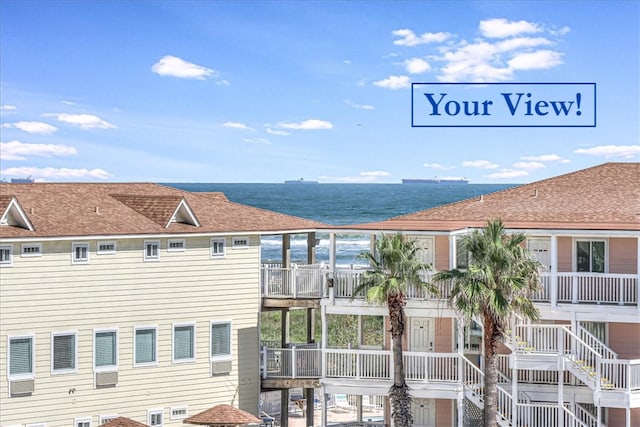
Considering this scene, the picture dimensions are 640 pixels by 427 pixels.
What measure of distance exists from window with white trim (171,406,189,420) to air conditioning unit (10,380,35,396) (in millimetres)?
4233

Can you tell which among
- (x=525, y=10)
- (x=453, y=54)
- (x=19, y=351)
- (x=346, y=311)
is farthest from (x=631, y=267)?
(x=453, y=54)

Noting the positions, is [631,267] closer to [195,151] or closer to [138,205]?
[138,205]

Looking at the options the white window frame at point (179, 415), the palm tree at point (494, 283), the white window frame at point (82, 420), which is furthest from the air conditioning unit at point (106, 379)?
the palm tree at point (494, 283)

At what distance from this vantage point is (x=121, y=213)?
29.4 meters

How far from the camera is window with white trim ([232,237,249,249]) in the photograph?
29922 millimetres

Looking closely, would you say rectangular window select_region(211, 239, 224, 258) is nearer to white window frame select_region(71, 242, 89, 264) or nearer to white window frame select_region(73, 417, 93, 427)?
white window frame select_region(71, 242, 89, 264)

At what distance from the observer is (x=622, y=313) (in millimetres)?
27688

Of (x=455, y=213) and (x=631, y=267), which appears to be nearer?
(x=631, y=267)

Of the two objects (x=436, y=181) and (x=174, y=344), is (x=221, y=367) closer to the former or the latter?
(x=174, y=344)

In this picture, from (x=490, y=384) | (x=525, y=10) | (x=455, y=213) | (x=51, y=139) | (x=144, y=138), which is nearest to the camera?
(x=490, y=384)

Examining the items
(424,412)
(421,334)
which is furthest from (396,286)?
(424,412)

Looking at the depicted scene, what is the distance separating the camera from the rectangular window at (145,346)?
1110 inches

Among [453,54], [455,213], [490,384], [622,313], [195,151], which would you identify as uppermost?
[453,54]

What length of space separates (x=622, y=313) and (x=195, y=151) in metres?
112
